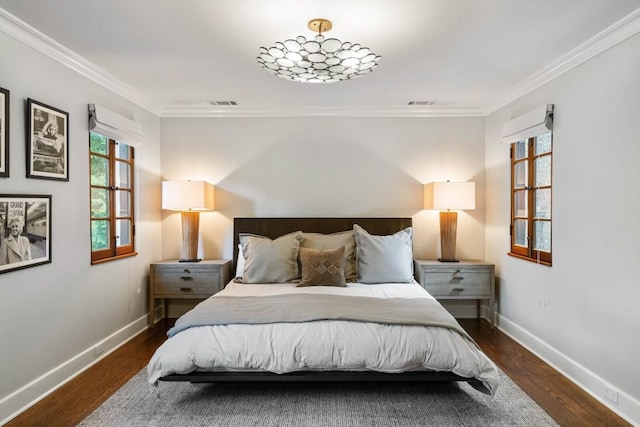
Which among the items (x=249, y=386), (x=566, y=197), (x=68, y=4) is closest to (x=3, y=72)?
(x=68, y=4)

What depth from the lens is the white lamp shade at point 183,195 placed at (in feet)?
12.7

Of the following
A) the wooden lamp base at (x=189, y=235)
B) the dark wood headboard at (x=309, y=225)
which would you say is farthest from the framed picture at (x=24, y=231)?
the dark wood headboard at (x=309, y=225)

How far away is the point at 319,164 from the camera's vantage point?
4.29 metres

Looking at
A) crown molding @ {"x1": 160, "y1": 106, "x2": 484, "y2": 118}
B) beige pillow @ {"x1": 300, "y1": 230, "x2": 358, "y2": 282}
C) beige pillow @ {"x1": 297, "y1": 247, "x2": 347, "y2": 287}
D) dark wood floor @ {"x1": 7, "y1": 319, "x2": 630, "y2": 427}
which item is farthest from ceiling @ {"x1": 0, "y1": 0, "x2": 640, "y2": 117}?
dark wood floor @ {"x1": 7, "y1": 319, "x2": 630, "y2": 427}

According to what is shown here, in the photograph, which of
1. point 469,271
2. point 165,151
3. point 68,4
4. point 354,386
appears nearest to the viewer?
point 68,4

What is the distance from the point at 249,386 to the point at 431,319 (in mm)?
1392

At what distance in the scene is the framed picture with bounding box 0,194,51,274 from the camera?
223cm

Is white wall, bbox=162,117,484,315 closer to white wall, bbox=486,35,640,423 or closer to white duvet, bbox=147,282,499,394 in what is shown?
white wall, bbox=486,35,640,423

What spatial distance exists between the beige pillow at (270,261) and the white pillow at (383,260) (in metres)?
0.67

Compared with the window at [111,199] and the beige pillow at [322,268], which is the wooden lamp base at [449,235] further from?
the window at [111,199]

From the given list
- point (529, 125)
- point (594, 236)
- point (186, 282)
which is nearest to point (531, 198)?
point (529, 125)

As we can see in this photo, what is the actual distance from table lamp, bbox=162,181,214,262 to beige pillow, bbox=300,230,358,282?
1.23 m

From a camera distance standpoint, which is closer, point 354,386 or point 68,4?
point 68,4

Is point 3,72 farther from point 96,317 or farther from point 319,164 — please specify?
point 319,164
